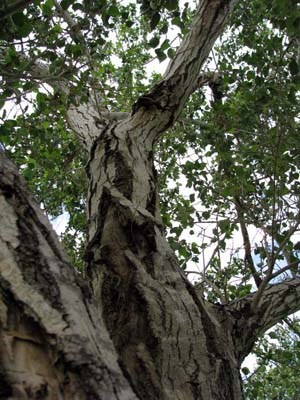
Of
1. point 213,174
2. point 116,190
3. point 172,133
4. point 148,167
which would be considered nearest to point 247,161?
point 213,174

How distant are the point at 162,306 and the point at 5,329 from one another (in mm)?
899

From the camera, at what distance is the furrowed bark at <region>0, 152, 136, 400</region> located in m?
1.01

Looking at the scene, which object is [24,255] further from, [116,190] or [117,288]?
[116,190]

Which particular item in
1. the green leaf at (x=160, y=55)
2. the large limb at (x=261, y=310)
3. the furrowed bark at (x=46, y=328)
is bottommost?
the furrowed bark at (x=46, y=328)

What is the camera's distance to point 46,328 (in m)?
1.08

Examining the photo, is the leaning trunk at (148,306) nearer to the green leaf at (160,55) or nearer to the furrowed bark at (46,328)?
the furrowed bark at (46,328)

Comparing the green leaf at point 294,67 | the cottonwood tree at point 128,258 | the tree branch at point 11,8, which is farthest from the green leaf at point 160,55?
the tree branch at point 11,8

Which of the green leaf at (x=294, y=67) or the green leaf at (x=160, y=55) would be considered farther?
Answer: the green leaf at (x=160, y=55)

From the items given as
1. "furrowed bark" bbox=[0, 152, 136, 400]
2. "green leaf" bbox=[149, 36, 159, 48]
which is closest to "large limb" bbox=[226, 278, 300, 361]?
"furrowed bark" bbox=[0, 152, 136, 400]

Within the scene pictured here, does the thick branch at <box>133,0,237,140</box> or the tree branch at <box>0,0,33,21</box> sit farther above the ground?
the thick branch at <box>133,0,237,140</box>

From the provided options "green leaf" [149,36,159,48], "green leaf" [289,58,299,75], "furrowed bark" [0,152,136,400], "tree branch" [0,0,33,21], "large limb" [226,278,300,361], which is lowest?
"furrowed bark" [0,152,136,400]

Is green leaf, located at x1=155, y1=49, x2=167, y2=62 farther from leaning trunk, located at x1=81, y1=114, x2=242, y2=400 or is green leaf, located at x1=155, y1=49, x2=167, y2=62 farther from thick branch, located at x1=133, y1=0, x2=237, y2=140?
leaning trunk, located at x1=81, y1=114, x2=242, y2=400

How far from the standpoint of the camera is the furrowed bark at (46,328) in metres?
1.01

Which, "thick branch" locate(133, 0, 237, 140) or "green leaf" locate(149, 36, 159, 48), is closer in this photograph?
"thick branch" locate(133, 0, 237, 140)
